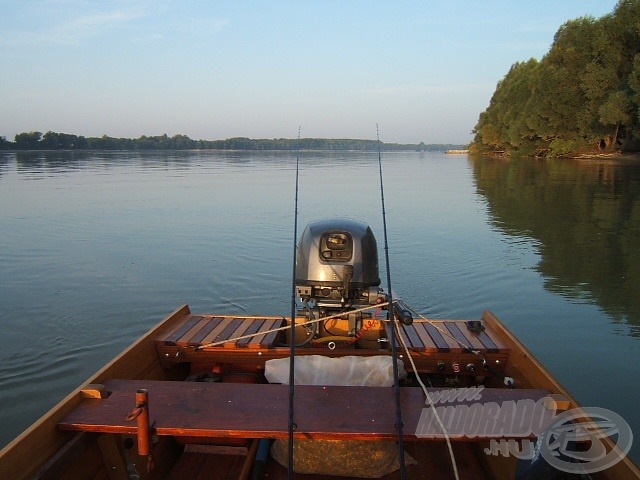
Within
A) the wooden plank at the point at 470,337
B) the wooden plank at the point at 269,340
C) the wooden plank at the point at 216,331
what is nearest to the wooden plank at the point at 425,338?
the wooden plank at the point at 470,337

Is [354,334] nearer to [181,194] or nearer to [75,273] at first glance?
[75,273]

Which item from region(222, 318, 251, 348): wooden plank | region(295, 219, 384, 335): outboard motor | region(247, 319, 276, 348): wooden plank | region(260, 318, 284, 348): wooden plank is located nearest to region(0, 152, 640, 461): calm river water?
region(222, 318, 251, 348): wooden plank

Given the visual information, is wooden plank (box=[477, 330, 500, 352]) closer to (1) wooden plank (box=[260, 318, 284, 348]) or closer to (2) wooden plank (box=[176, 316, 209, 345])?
(1) wooden plank (box=[260, 318, 284, 348])

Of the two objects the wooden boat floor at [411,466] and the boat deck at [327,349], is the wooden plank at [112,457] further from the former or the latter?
the boat deck at [327,349]

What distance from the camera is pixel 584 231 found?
14250 millimetres

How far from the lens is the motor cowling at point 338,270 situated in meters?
4.68

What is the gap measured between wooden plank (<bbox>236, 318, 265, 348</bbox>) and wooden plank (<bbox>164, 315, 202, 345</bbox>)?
0.56 meters

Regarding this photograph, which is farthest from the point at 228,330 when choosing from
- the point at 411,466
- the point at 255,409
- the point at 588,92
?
the point at 588,92

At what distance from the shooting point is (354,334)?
4703 millimetres

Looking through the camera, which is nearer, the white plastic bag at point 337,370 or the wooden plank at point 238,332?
the white plastic bag at point 337,370

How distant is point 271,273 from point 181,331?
5.52m

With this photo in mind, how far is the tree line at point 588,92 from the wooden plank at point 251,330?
3986cm

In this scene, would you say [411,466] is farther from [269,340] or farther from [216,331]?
[216,331]

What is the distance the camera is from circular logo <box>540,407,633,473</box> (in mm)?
2650
